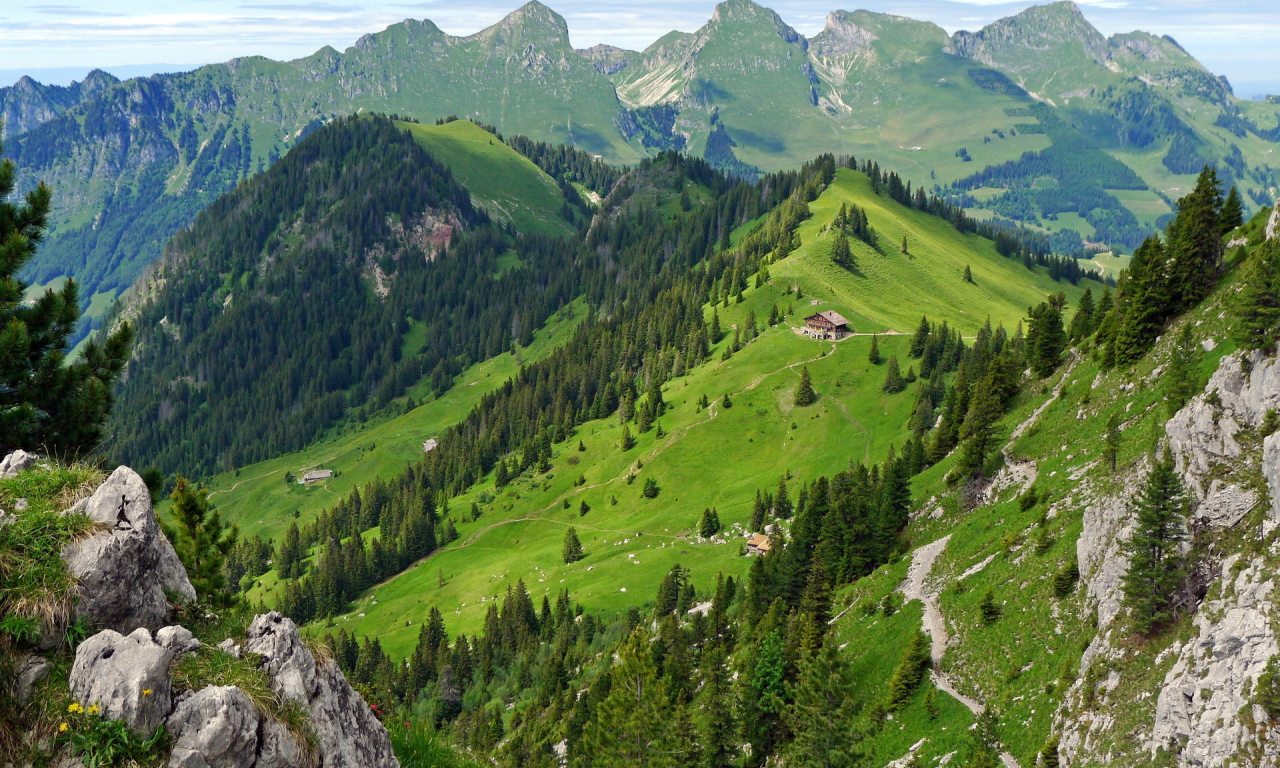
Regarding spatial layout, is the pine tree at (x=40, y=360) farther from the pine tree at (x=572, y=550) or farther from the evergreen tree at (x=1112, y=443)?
the pine tree at (x=572, y=550)

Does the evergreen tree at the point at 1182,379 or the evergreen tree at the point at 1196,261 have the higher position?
the evergreen tree at the point at 1196,261

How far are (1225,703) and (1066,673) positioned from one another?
562 inches

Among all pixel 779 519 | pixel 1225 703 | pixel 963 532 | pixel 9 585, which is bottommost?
pixel 779 519

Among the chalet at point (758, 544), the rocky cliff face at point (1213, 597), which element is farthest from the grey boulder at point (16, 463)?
the chalet at point (758, 544)

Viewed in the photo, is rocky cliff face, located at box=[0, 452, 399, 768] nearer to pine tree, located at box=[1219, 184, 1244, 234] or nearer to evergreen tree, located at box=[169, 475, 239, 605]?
evergreen tree, located at box=[169, 475, 239, 605]

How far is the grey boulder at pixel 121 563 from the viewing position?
17.0 m

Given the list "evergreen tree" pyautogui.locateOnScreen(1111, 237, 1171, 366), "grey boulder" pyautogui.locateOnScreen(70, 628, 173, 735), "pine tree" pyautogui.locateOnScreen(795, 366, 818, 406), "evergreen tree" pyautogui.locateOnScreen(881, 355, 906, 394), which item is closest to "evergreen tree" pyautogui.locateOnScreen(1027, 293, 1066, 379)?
"evergreen tree" pyautogui.locateOnScreen(1111, 237, 1171, 366)

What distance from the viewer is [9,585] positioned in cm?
1630

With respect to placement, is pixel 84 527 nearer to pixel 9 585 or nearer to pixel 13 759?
pixel 9 585

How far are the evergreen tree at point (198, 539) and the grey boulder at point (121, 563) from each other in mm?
13894

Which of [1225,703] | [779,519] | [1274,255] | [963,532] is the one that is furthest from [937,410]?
[1225,703]

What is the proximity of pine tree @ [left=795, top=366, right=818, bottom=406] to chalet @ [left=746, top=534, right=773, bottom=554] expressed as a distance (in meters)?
49.5

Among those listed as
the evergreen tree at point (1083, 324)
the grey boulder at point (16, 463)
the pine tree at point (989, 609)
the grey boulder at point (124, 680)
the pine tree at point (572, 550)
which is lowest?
the pine tree at point (572, 550)

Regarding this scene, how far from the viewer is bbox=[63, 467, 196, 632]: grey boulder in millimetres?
16953
